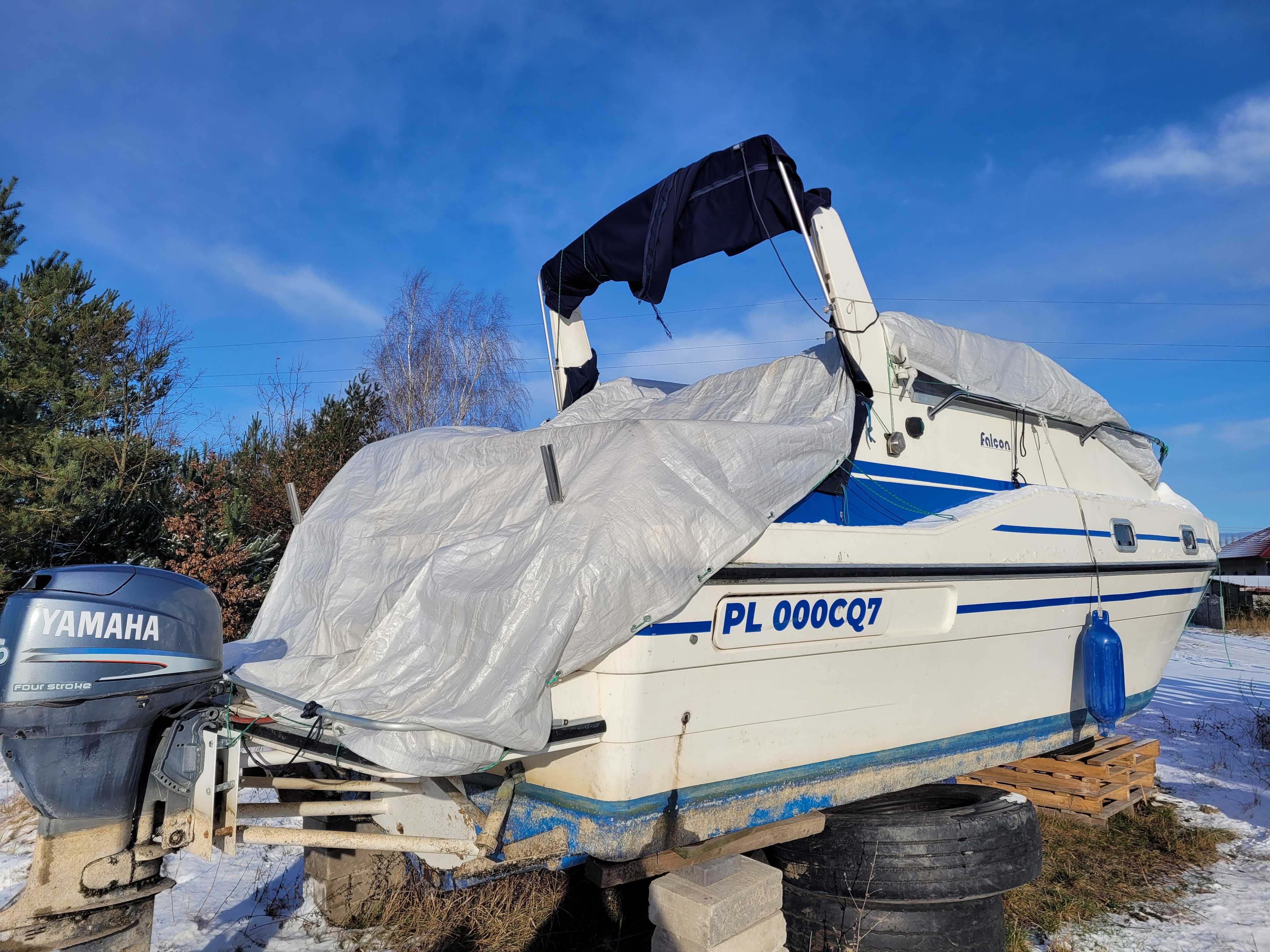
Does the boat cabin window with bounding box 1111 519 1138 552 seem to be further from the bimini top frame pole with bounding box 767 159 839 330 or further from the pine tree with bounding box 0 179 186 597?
the pine tree with bounding box 0 179 186 597

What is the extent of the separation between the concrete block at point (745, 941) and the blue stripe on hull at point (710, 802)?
359 mm

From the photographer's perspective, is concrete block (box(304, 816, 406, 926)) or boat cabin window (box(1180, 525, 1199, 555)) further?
boat cabin window (box(1180, 525, 1199, 555))

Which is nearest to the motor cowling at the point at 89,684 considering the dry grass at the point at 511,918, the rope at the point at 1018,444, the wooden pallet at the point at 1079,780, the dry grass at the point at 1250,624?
the dry grass at the point at 511,918

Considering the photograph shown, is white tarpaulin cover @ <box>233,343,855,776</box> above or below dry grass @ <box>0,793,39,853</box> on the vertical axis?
above

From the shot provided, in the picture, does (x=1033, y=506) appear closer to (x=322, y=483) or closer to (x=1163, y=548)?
(x=1163, y=548)

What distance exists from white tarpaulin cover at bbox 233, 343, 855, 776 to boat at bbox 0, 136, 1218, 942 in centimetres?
2

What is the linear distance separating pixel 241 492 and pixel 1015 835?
8764 mm

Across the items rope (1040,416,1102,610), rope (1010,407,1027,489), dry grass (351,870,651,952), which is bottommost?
dry grass (351,870,651,952)

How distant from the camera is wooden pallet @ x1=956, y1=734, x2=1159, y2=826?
16.2 feet

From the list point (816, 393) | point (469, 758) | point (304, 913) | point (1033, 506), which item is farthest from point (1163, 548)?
point (304, 913)

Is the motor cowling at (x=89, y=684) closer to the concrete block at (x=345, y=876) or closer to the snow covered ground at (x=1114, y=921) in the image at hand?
the snow covered ground at (x=1114, y=921)

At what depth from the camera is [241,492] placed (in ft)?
31.3

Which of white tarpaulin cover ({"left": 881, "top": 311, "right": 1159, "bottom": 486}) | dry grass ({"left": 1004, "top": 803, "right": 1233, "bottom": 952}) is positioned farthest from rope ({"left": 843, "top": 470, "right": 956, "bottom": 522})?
dry grass ({"left": 1004, "top": 803, "right": 1233, "bottom": 952})

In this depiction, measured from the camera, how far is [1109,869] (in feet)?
15.3
